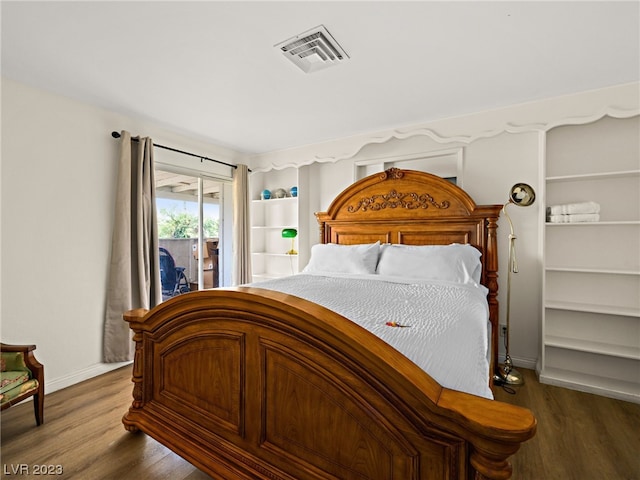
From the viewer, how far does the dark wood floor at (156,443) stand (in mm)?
1600

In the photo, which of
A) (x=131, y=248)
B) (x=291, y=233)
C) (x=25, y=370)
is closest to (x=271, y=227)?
(x=291, y=233)

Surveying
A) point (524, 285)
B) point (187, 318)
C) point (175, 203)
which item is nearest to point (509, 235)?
point (524, 285)

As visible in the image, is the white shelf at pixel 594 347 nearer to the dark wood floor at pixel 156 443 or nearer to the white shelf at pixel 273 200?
the dark wood floor at pixel 156 443

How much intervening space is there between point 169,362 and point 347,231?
240cm

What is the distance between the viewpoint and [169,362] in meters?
1.70

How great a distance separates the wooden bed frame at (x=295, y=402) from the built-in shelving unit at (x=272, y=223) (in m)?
2.65

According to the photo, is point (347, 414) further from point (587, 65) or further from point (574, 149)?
point (574, 149)

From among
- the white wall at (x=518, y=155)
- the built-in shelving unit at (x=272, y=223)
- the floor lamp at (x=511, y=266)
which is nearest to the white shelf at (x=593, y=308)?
the white wall at (x=518, y=155)

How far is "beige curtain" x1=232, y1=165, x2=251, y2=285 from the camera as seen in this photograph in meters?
4.13

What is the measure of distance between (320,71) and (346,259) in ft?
5.52

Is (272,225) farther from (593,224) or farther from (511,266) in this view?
(593,224)

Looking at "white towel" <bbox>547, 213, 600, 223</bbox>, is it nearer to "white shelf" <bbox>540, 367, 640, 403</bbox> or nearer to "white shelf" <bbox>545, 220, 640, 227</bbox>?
"white shelf" <bbox>545, 220, 640, 227</bbox>

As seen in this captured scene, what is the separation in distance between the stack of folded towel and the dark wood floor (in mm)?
1388

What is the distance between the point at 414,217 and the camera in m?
3.21
